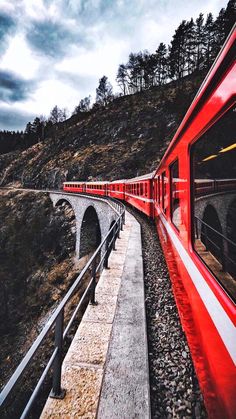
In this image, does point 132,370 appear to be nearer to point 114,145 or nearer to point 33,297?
point 33,297

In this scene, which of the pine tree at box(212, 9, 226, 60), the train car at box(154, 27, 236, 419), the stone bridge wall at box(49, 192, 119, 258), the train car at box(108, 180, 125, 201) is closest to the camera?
the train car at box(154, 27, 236, 419)

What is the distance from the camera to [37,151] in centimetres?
7769

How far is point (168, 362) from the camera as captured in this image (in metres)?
2.78

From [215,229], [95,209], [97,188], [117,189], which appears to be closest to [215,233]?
[215,229]

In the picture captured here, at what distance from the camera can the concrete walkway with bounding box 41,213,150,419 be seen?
2012mm

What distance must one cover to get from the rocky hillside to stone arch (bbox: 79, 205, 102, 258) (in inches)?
703

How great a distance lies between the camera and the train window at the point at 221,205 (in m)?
1.68

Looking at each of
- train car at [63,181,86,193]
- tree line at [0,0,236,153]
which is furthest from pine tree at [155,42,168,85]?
train car at [63,181,86,193]

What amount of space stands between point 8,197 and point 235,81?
2312 inches

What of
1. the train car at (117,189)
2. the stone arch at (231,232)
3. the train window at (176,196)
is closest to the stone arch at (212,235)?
the stone arch at (231,232)

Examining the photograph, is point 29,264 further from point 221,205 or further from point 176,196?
point 221,205

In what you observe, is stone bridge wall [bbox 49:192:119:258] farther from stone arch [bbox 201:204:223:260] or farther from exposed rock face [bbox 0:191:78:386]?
stone arch [bbox 201:204:223:260]

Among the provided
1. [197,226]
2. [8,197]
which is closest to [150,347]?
[197,226]

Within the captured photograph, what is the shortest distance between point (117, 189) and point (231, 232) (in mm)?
21788
